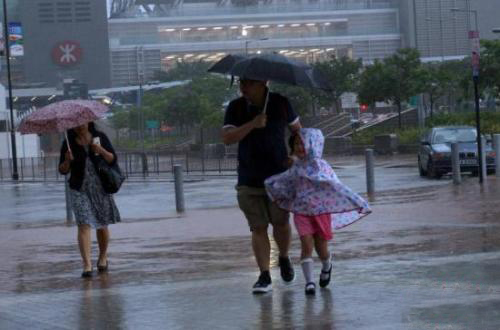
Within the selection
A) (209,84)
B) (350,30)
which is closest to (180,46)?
(350,30)

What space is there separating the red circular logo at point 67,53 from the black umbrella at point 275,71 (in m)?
105

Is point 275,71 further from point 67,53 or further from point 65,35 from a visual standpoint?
point 65,35

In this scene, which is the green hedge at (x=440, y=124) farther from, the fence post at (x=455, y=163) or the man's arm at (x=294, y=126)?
the man's arm at (x=294, y=126)

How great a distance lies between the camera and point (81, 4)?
119 meters

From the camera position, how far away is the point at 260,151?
9.45 metres

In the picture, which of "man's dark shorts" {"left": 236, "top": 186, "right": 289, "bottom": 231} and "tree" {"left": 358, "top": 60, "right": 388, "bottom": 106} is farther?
"tree" {"left": 358, "top": 60, "right": 388, "bottom": 106}

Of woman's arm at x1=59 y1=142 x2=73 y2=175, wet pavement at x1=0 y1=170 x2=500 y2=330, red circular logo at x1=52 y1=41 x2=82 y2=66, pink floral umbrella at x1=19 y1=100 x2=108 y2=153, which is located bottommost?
wet pavement at x1=0 y1=170 x2=500 y2=330

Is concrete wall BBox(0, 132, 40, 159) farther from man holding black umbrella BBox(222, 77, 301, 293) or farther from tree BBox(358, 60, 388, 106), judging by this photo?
man holding black umbrella BBox(222, 77, 301, 293)

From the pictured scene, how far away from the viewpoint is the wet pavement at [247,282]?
27.1 ft

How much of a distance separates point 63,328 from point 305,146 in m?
2.47

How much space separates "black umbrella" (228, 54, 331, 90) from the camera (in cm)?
921

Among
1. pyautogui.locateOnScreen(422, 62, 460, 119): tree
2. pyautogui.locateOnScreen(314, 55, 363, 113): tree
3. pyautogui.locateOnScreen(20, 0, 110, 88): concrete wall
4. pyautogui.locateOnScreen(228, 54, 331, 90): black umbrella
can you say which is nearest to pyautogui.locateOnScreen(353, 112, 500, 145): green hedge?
pyautogui.locateOnScreen(422, 62, 460, 119): tree

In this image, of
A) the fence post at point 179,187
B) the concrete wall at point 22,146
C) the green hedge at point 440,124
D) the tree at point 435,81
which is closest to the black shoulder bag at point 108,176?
the fence post at point 179,187

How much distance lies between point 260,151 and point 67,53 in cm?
10568
